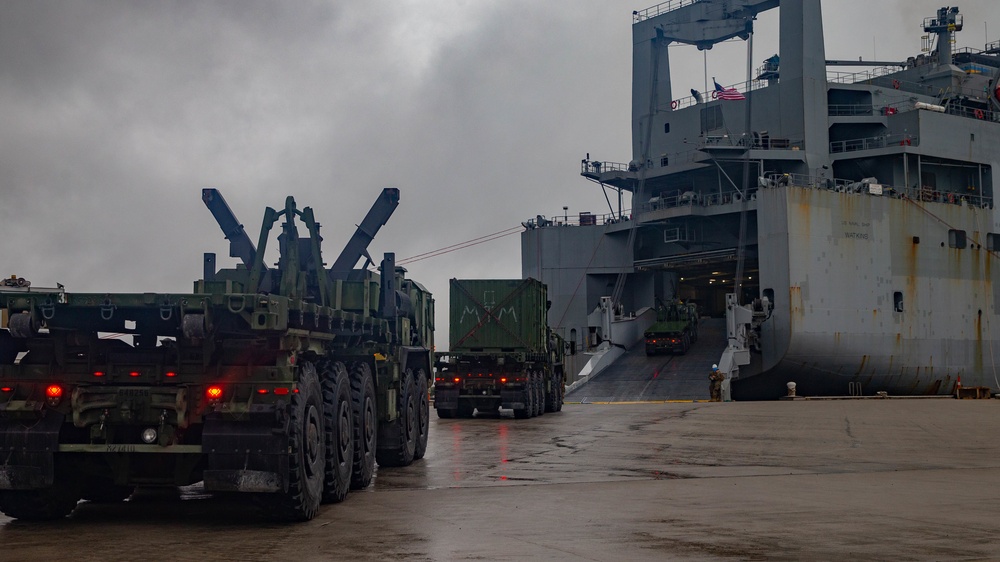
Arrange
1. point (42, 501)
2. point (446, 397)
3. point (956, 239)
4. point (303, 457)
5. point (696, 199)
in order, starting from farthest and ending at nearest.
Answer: point (696, 199) → point (956, 239) → point (446, 397) → point (42, 501) → point (303, 457)

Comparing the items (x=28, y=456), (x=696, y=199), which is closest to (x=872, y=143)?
(x=696, y=199)

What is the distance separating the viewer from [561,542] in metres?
8.86

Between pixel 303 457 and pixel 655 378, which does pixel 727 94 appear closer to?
pixel 655 378

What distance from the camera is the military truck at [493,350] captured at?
29.0m

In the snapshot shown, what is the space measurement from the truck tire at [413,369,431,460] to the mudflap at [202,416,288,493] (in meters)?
7.27

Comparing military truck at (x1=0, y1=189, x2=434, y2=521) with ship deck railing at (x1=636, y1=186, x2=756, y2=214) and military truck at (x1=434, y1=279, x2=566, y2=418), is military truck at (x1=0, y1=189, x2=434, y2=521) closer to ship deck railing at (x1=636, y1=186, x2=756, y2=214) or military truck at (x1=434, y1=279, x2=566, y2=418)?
military truck at (x1=434, y1=279, x2=566, y2=418)

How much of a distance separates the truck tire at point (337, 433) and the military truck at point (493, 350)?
16.8m

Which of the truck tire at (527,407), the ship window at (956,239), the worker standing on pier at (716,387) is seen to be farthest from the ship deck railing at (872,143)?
the truck tire at (527,407)

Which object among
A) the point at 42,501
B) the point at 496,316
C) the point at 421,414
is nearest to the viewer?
the point at 42,501

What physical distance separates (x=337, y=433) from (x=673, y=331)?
36.7 metres

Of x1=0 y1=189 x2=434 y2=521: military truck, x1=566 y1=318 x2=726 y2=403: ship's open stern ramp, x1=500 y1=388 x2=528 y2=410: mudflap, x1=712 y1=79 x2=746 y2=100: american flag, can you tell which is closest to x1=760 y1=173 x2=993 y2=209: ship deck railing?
x1=712 y1=79 x2=746 y2=100: american flag

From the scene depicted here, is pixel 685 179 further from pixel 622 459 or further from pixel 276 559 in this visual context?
pixel 276 559

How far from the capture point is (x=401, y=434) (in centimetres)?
1579

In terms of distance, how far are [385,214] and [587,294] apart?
138 ft
